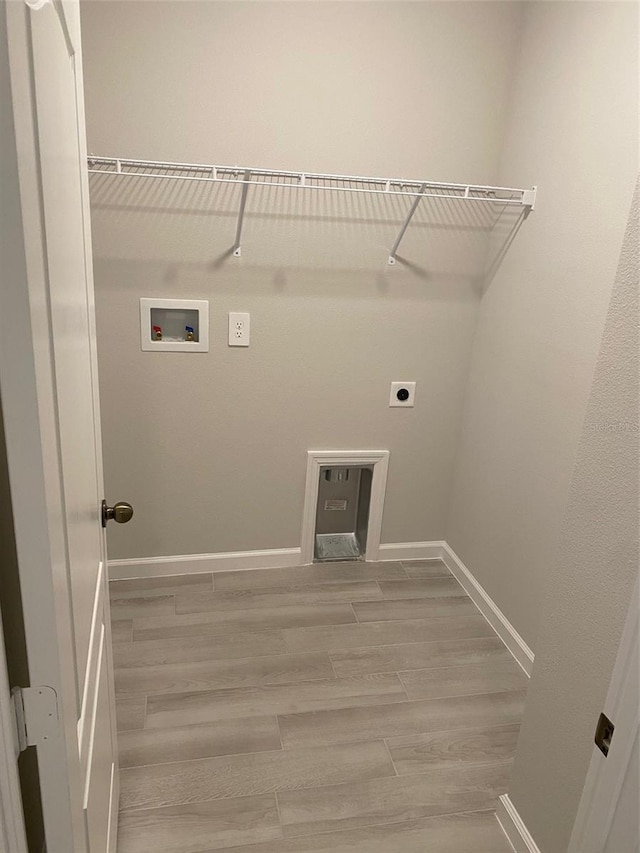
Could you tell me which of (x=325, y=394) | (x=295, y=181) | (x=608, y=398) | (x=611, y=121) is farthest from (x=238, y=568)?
(x=611, y=121)

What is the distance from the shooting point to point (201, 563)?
283cm

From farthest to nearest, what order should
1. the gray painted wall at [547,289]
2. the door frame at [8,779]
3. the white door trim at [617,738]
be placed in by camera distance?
the gray painted wall at [547,289] < the white door trim at [617,738] < the door frame at [8,779]

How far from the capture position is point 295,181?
7.83 feet

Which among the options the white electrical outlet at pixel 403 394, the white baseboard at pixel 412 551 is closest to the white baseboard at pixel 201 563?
the white baseboard at pixel 412 551

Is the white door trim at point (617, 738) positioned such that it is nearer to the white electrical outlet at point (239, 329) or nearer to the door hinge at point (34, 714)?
the door hinge at point (34, 714)

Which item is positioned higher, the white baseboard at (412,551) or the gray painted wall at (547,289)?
the gray painted wall at (547,289)

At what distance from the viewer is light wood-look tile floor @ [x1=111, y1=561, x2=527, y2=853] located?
5.55 ft

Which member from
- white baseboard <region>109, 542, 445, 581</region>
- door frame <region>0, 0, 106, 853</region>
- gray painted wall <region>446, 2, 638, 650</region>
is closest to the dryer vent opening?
white baseboard <region>109, 542, 445, 581</region>

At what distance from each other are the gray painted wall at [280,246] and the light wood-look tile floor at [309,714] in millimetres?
397

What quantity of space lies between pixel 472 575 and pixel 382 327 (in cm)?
126

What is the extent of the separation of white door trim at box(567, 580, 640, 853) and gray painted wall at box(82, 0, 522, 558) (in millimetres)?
1859

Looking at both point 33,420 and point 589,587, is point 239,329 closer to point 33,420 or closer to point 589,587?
point 589,587

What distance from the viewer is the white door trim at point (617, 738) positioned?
3.14 feet

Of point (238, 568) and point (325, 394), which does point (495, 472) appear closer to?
point (325, 394)
